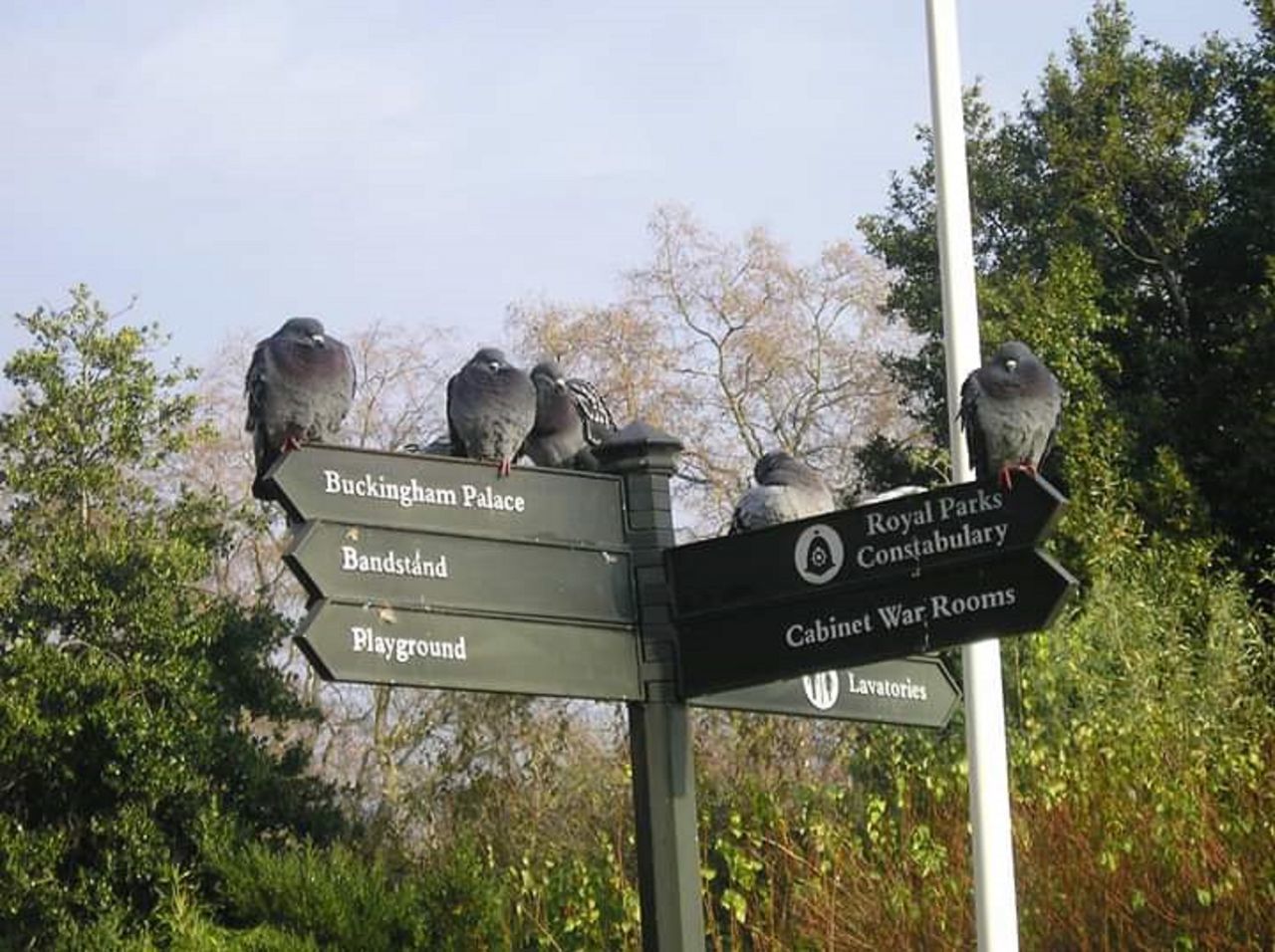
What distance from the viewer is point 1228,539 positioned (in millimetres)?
17109

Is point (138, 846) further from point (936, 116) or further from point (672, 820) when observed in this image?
point (672, 820)

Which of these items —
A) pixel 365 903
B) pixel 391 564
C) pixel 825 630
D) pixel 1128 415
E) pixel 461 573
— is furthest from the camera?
pixel 1128 415

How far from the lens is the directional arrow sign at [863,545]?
4887 mm

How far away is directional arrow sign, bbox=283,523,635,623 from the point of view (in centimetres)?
478

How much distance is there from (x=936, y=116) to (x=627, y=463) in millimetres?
2506

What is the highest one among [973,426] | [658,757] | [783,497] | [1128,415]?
[1128,415]

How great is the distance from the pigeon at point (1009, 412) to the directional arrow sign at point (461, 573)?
95 centimetres

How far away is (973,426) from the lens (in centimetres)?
574

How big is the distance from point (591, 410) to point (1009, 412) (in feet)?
6.10

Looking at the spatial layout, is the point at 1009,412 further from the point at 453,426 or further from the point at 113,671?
the point at 113,671

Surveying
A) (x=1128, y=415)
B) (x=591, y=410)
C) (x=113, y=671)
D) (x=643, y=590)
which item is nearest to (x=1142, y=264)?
(x=1128, y=415)

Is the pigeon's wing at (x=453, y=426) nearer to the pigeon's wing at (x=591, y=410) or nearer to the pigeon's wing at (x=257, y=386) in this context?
A: the pigeon's wing at (x=257, y=386)

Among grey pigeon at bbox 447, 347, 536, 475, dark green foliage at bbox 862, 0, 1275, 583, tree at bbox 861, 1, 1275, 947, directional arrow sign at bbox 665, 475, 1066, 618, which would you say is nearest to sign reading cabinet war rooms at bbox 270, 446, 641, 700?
directional arrow sign at bbox 665, 475, 1066, 618

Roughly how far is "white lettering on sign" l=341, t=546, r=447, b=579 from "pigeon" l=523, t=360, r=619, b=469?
1.32m
